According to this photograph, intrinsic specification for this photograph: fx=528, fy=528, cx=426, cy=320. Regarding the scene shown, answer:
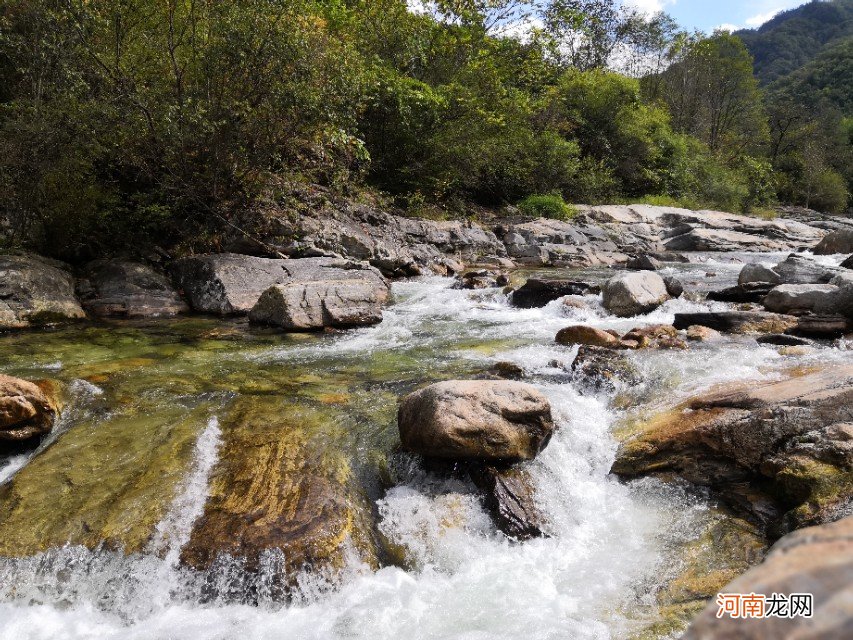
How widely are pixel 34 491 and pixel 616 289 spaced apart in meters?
8.16

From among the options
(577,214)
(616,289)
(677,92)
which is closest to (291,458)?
(616,289)

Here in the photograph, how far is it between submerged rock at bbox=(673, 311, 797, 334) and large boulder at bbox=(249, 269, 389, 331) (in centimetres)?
467

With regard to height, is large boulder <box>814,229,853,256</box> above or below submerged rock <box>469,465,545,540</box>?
above

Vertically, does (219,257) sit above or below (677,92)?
below

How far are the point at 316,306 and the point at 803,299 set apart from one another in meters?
7.25

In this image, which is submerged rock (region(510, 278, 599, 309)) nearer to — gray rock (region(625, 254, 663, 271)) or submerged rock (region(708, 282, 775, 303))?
submerged rock (region(708, 282, 775, 303))

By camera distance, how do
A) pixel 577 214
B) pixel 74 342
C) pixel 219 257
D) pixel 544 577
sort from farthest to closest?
1. pixel 577 214
2. pixel 219 257
3. pixel 74 342
4. pixel 544 577

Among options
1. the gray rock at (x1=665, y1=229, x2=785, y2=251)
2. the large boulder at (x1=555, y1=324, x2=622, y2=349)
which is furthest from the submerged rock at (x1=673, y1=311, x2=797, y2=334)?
the gray rock at (x1=665, y1=229, x2=785, y2=251)

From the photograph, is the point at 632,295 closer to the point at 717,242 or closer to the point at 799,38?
the point at 717,242

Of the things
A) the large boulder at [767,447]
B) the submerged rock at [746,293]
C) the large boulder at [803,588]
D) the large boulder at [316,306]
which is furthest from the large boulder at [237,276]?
the large boulder at [803,588]

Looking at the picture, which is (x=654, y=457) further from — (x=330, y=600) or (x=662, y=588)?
(x=330, y=600)

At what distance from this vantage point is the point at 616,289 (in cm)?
897

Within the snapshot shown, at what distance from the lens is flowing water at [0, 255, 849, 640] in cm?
279

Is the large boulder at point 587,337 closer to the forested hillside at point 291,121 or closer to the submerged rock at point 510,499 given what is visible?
the submerged rock at point 510,499
